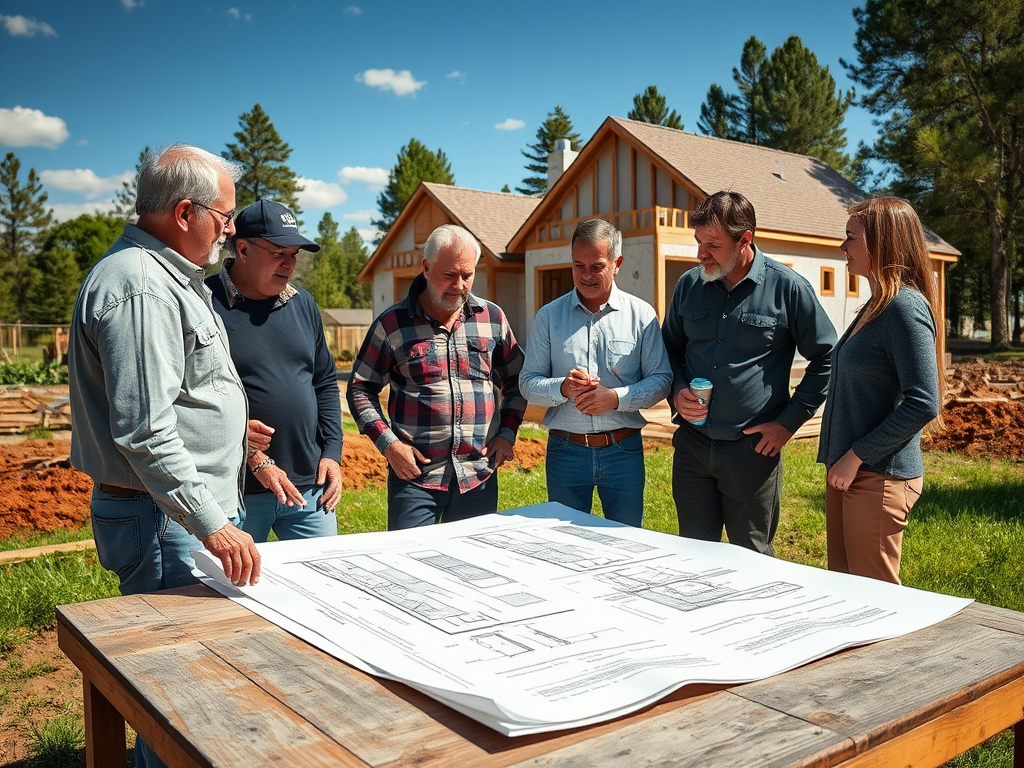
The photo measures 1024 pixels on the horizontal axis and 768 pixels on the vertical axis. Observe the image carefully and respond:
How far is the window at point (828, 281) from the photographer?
22.7 meters

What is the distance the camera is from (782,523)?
668cm

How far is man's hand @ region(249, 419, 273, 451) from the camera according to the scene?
10.3ft

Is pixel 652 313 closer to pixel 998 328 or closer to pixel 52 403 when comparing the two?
pixel 52 403

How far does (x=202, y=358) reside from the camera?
235 cm

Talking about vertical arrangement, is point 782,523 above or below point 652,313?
below

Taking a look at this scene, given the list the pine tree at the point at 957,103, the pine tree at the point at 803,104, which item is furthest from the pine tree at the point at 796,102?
the pine tree at the point at 957,103

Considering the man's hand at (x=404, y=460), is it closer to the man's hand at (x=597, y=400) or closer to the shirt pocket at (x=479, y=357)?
the shirt pocket at (x=479, y=357)

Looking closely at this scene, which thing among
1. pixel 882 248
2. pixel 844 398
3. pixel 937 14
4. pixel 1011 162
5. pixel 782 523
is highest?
pixel 937 14

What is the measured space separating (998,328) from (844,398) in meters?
34.3

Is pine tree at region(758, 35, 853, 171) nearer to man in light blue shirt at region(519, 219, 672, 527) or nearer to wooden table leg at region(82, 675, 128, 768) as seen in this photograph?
man in light blue shirt at region(519, 219, 672, 527)

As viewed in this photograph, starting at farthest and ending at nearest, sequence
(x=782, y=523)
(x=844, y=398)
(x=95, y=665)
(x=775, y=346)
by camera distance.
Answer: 1. (x=782, y=523)
2. (x=775, y=346)
3. (x=844, y=398)
4. (x=95, y=665)

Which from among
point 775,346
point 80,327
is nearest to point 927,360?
point 775,346

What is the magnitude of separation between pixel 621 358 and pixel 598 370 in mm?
117

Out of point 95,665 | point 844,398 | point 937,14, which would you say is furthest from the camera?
point 937,14
